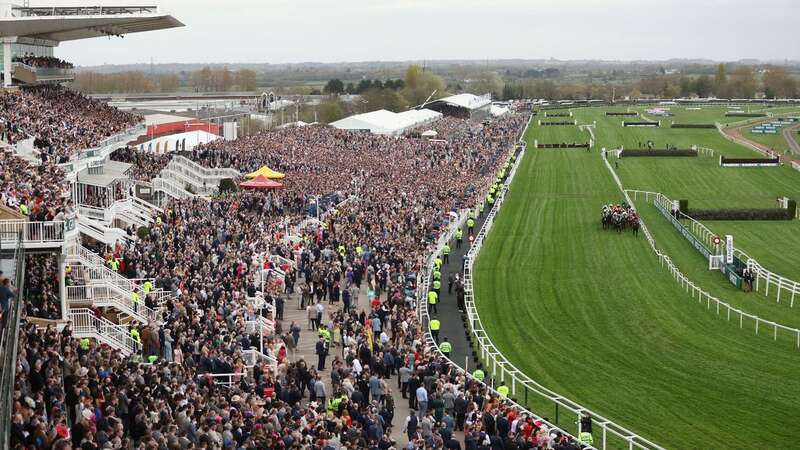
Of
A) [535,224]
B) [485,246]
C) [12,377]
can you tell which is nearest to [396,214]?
[485,246]

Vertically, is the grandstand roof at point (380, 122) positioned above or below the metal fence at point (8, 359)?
below

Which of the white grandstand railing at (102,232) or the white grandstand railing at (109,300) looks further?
the white grandstand railing at (102,232)

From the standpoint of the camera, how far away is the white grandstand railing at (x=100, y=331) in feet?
63.4

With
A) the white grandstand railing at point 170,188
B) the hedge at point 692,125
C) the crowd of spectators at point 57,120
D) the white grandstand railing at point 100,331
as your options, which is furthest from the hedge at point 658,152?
the white grandstand railing at point 100,331

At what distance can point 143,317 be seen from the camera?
21.3 meters

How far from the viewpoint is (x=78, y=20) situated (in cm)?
3919

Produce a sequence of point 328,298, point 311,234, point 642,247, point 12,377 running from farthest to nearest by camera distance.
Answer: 1. point 642,247
2. point 311,234
3. point 328,298
4. point 12,377

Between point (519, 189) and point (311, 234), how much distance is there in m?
22.3

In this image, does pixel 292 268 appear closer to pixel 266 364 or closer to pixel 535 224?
pixel 266 364

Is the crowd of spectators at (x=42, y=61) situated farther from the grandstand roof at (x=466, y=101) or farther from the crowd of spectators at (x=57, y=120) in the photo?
the grandstand roof at (x=466, y=101)

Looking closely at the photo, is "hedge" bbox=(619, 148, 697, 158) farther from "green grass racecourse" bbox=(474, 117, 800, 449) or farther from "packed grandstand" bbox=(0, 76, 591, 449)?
"green grass racecourse" bbox=(474, 117, 800, 449)

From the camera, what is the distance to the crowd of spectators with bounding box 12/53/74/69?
41.3 m

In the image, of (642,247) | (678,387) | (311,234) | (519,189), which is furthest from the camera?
(519,189)

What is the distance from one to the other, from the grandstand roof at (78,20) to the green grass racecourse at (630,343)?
601 inches
